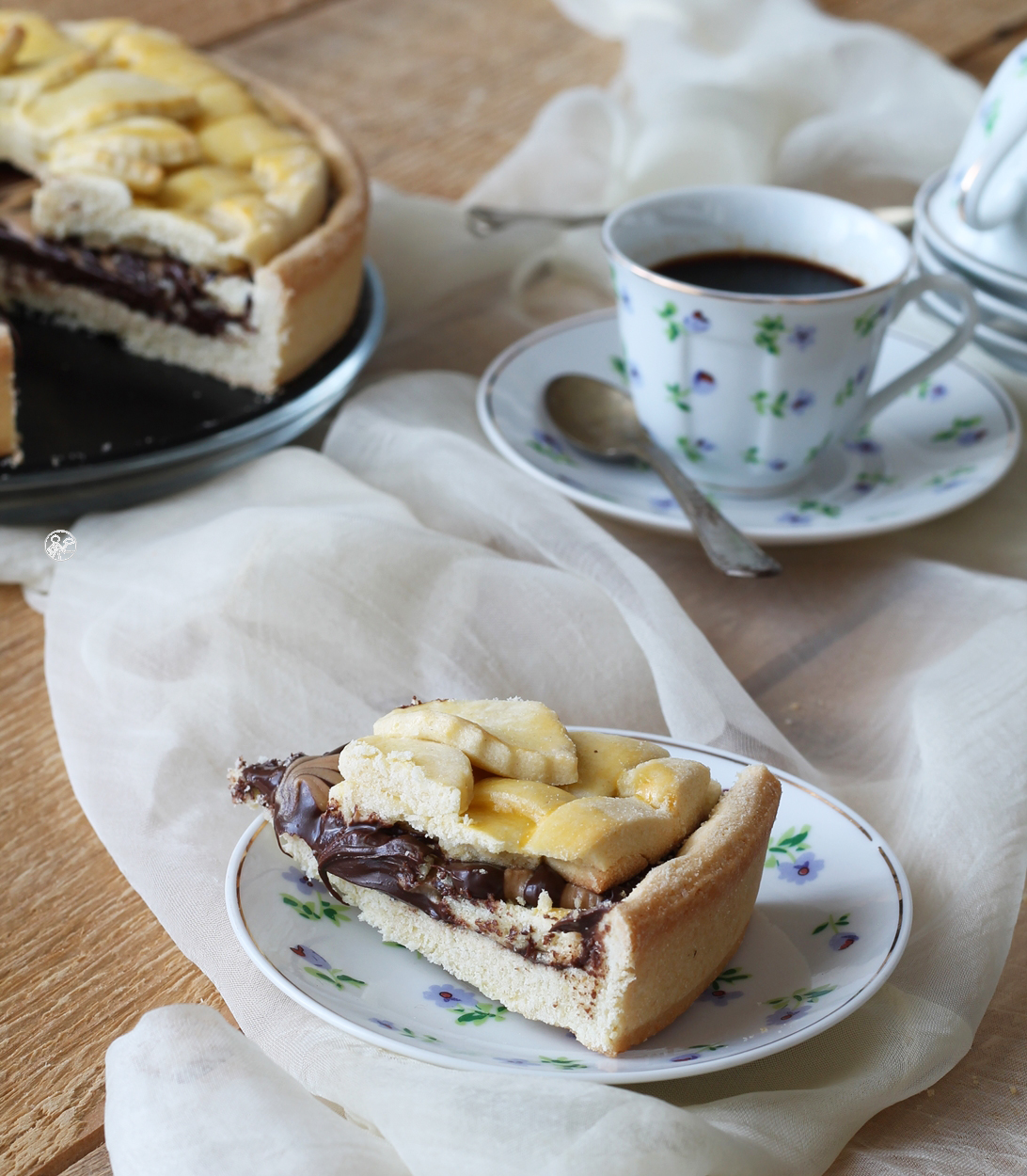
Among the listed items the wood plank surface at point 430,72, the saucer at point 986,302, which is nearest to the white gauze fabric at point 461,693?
the saucer at point 986,302

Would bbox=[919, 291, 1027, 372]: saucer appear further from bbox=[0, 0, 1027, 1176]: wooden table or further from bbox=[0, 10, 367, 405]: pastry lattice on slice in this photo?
bbox=[0, 0, 1027, 1176]: wooden table

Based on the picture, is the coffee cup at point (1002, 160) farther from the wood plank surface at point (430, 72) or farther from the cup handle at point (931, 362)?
the wood plank surface at point (430, 72)

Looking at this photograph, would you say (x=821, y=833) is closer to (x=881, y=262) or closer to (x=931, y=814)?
(x=931, y=814)

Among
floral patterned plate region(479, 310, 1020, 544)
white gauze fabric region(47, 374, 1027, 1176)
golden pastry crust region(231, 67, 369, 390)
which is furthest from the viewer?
golden pastry crust region(231, 67, 369, 390)

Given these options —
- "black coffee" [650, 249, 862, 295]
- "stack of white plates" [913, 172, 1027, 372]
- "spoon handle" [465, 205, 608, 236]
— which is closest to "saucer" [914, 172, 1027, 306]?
"stack of white plates" [913, 172, 1027, 372]

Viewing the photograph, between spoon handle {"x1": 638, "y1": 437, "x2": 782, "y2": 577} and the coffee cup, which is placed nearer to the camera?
spoon handle {"x1": 638, "y1": 437, "x2": 782, "y2": 577}

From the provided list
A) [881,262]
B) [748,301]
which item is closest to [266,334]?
[748,301]
